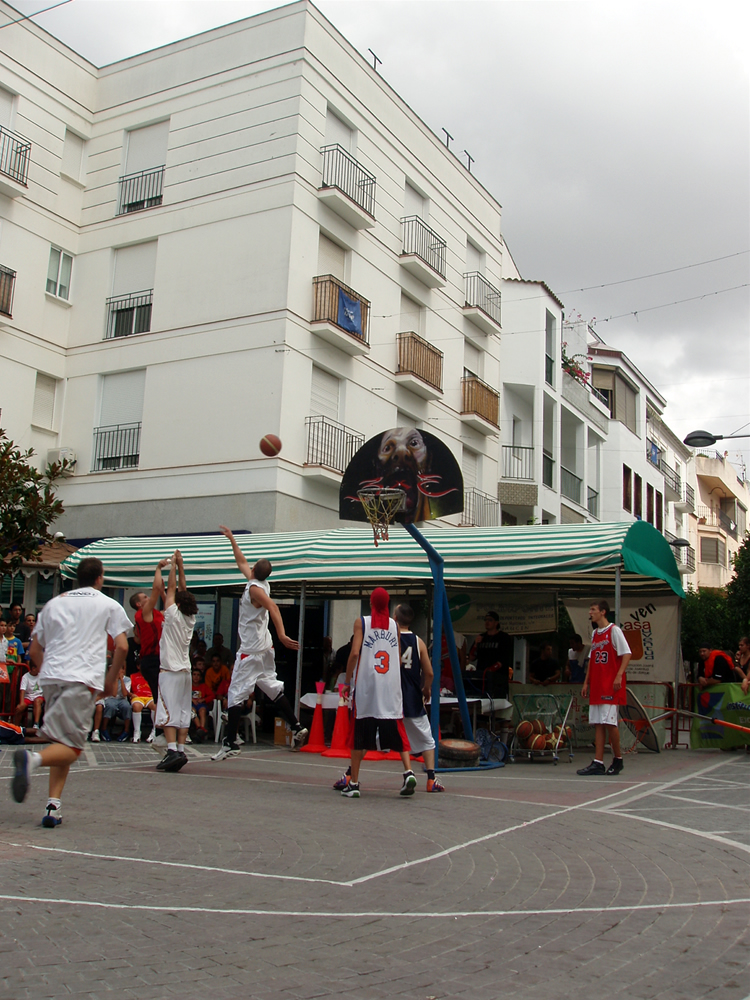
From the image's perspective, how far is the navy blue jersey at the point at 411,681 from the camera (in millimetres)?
9516

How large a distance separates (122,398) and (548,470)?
15.8 m

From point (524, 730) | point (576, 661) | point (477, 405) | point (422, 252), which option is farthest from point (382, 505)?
point (477, 405)

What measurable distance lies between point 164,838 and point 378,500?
20.9 ft

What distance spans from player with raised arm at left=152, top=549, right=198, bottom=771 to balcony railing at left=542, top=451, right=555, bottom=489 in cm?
2458

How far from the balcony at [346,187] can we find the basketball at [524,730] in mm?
14916

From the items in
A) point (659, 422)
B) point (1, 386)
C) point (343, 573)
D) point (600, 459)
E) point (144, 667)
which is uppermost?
point (659, 422)

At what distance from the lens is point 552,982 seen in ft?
13.1

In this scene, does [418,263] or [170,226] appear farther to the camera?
[418,263]

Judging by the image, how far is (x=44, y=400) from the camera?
976 inches

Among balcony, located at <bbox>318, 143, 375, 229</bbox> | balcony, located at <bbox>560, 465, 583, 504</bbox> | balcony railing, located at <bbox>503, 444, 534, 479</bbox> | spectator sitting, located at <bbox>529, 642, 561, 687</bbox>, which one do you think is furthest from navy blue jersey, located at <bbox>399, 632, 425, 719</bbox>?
balcony, located at <bbox>560, 465, 583, 504</bbox>

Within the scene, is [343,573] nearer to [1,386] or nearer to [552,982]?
[552,982]

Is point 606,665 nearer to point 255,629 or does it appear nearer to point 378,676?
point 378,676

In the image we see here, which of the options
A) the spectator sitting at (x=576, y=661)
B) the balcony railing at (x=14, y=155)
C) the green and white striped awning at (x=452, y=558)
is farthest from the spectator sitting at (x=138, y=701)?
the balcony railing at (x=14, y=155)

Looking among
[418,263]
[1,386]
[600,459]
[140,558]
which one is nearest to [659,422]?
[600,459]
